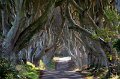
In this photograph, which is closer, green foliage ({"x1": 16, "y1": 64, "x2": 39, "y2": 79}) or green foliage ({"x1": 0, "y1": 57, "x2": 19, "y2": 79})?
green foliage ({"x1": 0, "y1": 57, "x2": 19, "y2": 79})

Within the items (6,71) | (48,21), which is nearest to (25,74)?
(6,71)

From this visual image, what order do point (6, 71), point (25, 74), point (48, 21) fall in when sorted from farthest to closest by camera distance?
point (48, 21) < point (25, 74) < point (6, 71)

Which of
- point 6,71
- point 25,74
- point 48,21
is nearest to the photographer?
point 6,71

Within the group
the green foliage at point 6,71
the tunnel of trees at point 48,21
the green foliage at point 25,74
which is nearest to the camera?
the green foliage at point 6,71

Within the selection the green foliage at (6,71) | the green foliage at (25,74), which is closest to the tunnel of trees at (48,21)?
the green foliage at (25,74)

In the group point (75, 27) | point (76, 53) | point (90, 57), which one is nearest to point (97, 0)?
point (75, 27)

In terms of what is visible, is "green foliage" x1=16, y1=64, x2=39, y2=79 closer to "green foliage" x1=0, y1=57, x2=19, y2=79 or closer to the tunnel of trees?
the tunnel of trees

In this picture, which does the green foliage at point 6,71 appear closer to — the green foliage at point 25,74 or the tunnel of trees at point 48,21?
the green foliage at point 25,74

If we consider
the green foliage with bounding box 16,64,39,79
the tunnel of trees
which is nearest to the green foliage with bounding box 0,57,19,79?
the green foliage with bounding box 16,64,39,79

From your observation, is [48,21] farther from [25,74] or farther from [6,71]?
[6,71]

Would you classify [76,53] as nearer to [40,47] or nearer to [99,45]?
[40,47]

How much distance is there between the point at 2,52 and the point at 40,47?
1968 cm

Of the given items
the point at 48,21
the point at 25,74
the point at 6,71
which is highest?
the point at 48,21

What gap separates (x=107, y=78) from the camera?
19.5 meters
